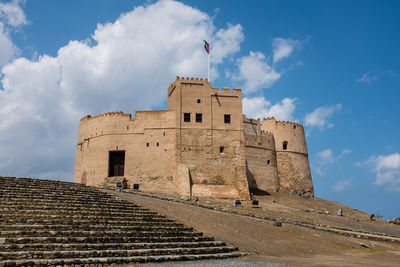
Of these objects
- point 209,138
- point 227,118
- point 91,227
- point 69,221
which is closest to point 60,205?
point 69,221

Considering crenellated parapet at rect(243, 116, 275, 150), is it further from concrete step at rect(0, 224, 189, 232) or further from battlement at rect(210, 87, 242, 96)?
concrete step at rect(0, 224, 189, 232)

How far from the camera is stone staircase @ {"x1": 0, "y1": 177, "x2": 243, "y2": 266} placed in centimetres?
922

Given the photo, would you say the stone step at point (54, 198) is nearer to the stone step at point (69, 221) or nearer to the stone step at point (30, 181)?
the stone step at point (30, 181)

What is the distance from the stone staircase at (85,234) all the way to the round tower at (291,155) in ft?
80.3

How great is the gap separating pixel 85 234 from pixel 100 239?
1.95ft

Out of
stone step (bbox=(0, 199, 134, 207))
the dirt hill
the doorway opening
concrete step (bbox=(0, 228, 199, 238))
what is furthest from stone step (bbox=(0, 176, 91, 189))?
the doorway opening

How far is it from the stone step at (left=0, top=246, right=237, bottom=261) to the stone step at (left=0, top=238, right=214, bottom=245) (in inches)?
27.9

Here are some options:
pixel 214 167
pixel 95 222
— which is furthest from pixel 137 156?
pixel 95 222

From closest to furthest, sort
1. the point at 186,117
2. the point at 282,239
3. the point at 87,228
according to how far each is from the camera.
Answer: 1. the point at 87,228
2. the point at 282,239
3. the point at 186,117

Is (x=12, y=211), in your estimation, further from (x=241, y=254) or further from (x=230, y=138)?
(x=230, y=138)

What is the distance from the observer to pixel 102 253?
31.7 feet

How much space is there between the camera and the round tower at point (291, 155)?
36844 millimetres

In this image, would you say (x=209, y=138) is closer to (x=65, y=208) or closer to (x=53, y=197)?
(x=53, y=197)

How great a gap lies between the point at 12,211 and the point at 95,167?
1782 centimetres
